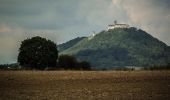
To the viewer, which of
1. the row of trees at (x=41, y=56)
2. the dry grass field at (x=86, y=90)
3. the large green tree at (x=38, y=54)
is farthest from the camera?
the row of trees at (x=41, y=56)

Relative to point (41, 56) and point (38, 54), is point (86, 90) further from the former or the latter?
→ point (38, 54)

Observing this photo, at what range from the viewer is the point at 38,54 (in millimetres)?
127375

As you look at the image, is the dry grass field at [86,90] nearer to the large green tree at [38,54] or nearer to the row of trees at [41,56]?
the large green tree at [38,54]

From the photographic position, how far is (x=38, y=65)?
127688mm

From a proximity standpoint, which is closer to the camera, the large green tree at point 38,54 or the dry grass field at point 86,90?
the dry grass field at point 86,90

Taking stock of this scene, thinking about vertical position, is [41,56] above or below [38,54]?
below

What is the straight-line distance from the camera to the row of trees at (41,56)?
127 meters

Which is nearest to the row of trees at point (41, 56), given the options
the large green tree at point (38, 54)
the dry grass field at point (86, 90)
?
the large green tree at point (38, 54)

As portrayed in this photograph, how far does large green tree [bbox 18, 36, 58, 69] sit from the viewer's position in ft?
416

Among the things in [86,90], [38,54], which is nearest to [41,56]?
[38,54]

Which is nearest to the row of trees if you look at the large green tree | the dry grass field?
the large green tree

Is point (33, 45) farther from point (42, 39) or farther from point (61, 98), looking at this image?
point (61, 98)

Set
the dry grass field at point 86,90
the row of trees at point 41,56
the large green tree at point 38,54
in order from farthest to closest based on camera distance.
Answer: the row of trees at point 41,56 < the large green tree at point 38,54 < the dry grass field at point 86,90

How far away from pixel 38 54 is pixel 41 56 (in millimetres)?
1257
